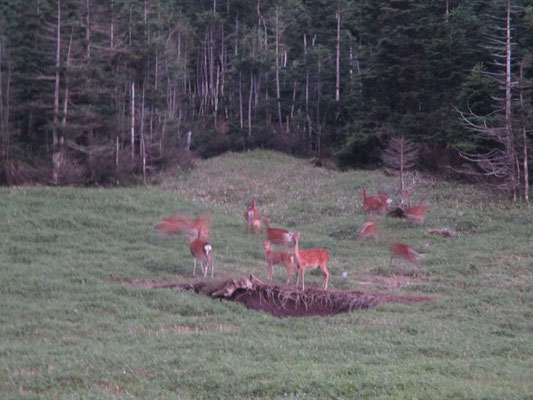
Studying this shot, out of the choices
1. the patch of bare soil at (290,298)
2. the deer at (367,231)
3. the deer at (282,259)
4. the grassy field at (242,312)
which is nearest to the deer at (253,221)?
the grassy field at (242,312)

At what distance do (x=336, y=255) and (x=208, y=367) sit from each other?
9.55 metres

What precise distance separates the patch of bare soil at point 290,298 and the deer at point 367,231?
20.6 ft

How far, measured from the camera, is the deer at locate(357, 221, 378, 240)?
18688mm

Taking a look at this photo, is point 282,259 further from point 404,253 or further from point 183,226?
point 183,226

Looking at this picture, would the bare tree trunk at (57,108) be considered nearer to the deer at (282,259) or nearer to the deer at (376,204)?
the deer at (376,204)

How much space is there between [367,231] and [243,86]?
31.1 meters

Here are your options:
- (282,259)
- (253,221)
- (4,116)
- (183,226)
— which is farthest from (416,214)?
(4,116)

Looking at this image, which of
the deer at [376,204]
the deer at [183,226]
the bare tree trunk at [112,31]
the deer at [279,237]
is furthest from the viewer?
the bare tree trunk at [112,31]

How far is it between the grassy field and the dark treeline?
749 centimetres

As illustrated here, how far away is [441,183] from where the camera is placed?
85.7ft

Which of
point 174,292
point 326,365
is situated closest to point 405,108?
point 174,292

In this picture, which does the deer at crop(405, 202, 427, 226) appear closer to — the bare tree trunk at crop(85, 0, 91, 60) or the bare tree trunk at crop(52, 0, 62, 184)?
the bare tree trunk at crop(52, 0, 62, 184)

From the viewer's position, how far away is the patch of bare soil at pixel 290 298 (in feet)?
39.0

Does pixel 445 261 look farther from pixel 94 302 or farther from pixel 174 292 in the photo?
pixel 94 302
